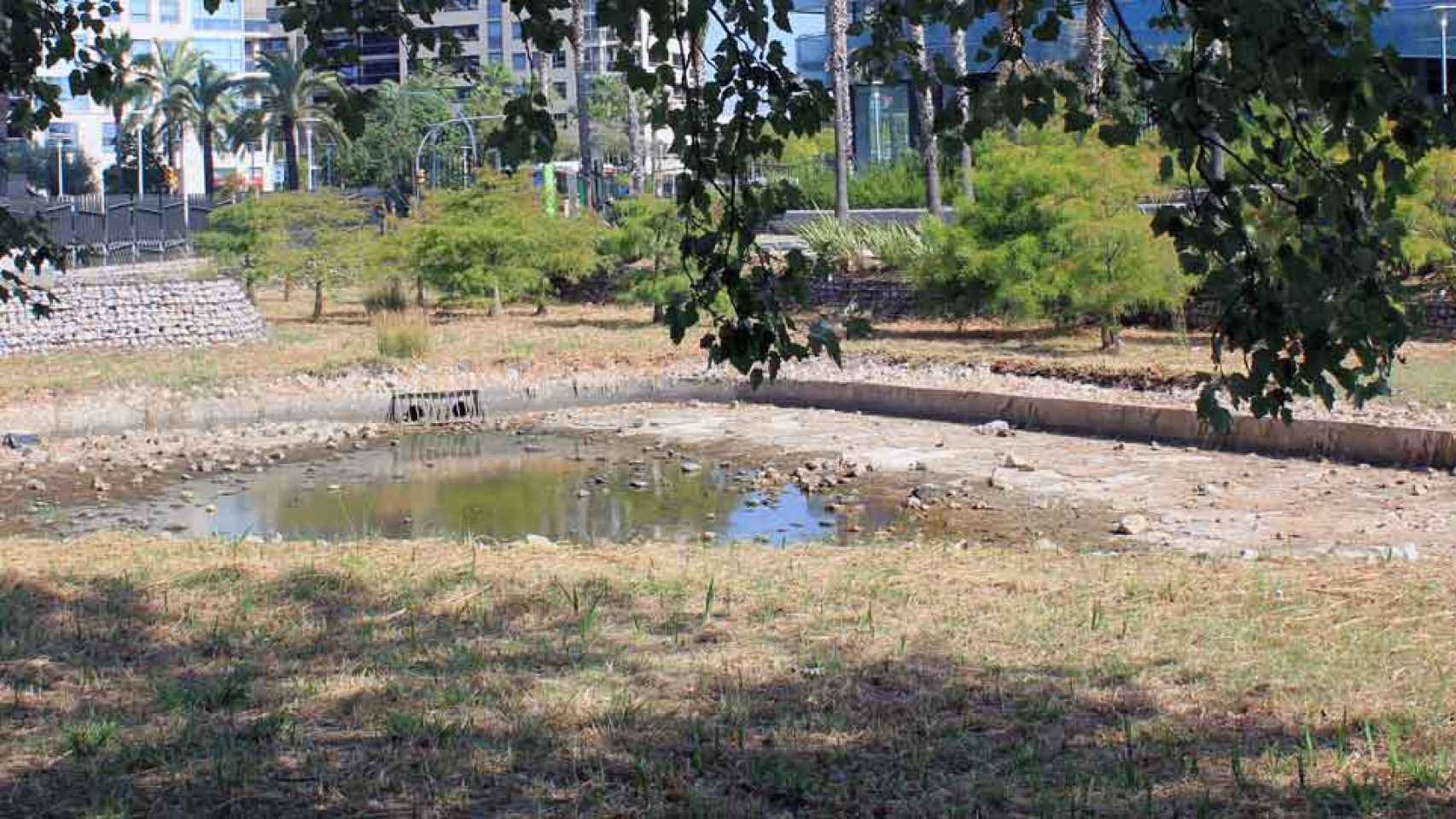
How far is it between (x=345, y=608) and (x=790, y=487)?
910cm

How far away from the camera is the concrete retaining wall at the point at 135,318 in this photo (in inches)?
985

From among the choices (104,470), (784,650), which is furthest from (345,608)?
(104,470)

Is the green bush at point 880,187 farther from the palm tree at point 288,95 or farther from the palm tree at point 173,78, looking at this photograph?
the palm tree at point 173,78

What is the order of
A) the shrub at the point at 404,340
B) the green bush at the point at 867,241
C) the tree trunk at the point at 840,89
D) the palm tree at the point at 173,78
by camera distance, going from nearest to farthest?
the shrub at the point at 404,340 → the green bush at the point at 867,241 → the tree trunk at the point at 840,89 → the palm tree at the point at 173,78

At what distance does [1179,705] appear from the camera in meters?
5.27

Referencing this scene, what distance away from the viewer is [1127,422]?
17234 mm

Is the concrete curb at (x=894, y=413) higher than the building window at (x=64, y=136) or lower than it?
lower

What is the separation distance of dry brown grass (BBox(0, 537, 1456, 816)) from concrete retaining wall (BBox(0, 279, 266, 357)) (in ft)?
60.0

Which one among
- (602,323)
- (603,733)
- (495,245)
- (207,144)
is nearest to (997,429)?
(602,323)

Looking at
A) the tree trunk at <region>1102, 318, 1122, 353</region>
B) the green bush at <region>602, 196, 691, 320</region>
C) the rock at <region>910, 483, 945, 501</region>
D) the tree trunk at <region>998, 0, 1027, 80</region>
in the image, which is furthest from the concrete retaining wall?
the tree trunk at <region>998, 0, 1027, 80</region>

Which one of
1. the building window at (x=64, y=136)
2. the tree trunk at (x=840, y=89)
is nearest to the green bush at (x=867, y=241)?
the tree trunk at (x=840, y=89)

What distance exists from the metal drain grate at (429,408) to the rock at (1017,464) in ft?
24.3

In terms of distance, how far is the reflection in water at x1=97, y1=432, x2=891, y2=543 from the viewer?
45.8 ft

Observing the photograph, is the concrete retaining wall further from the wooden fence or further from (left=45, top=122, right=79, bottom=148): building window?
(left=45, top=122, right=79, bottom=148): building window
